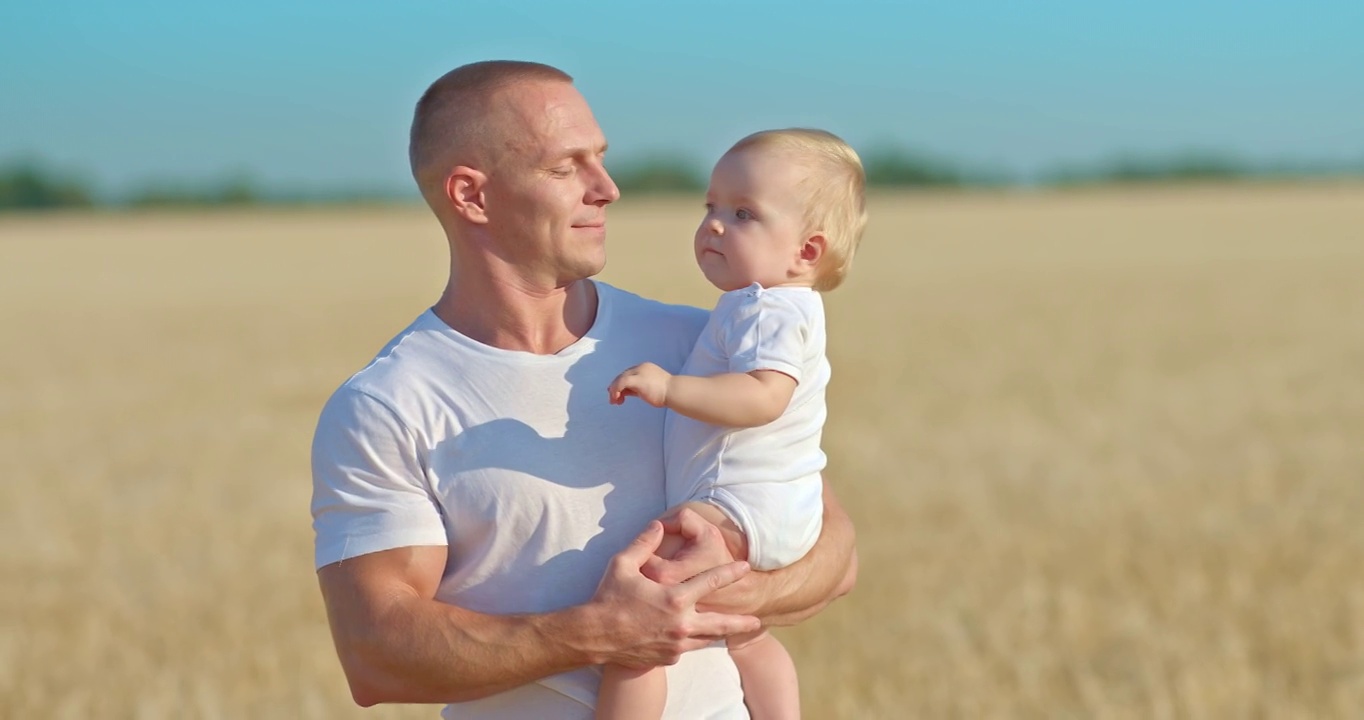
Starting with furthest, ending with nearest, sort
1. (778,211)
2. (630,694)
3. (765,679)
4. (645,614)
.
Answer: (765,679) → (778,211) → (630,694) → (645,614)

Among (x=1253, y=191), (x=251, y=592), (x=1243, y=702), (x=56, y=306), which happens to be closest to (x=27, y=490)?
(x=251, y=592)

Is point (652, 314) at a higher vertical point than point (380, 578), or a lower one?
higher

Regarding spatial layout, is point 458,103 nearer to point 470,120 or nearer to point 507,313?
point 470,120

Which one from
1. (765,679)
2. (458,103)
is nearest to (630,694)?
(765,679)

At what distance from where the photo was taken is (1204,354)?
66.1ft

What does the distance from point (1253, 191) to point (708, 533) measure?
80232 mm

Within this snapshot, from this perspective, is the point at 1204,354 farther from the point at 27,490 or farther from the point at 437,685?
the point at 437,685

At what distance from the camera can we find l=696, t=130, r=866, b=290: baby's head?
3182mm

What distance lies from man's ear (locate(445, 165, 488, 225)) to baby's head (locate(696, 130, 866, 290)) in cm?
45

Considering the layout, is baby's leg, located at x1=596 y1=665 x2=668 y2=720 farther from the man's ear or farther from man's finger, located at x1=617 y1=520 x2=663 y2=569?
the man's ear

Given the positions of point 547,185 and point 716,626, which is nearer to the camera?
point 716,626

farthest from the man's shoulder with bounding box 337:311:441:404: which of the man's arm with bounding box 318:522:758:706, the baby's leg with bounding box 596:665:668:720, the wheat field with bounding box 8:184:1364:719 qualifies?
the wheat field with bounding box 8:184:1364:719

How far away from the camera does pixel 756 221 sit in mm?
3193

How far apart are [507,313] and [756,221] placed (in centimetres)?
53
